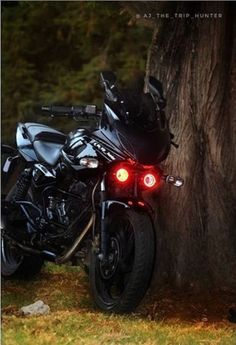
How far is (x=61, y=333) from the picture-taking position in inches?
103

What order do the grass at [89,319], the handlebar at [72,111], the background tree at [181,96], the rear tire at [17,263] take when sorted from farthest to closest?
the rear tire at [17,263] < the background tree at [181,96] < the handlebar at [72,111] < the grass at [89,319]

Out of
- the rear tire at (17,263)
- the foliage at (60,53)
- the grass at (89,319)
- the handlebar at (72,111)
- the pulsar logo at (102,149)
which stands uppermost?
the foliage at (60,53)

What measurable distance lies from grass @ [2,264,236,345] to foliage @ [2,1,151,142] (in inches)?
26.7

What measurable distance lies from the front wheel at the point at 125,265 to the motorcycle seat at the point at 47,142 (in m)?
0.47

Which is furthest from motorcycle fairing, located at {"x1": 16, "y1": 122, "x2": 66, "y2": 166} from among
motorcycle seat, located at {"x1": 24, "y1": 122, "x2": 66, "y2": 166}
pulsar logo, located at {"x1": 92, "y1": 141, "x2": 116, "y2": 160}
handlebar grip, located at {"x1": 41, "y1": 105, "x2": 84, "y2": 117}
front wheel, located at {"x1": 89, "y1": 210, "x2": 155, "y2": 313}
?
front wheel, located at {"x1": 89, "y1": 210, "x2": 155, "y2": 313}

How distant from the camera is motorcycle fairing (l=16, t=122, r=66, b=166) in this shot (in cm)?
311

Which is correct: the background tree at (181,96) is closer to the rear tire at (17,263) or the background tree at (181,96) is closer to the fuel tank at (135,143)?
the fuel tank at (135,143)

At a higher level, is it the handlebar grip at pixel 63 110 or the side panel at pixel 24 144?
the handlebar grip at pixel 63 110

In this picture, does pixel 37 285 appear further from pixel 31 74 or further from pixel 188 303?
pixel 31 74

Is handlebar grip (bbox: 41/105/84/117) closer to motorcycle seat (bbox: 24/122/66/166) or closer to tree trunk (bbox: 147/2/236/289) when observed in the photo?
motorcycle seat (bbox: 24/122/66/166)

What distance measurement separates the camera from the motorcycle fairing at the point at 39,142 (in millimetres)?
3111

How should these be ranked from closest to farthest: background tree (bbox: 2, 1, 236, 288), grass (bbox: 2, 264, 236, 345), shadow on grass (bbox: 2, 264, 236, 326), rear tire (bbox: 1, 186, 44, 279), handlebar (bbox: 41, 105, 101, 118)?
grass (bbox: 2, 264, 236, 345) < handlebar (bbox: 41, 105, 101, 118) < shadow on grass (bbox: 2, 264, 236, 326) < background tree (bbox: 2, 1, 236, 288) < rear tire (bbox: 1, 186, 44, 279)

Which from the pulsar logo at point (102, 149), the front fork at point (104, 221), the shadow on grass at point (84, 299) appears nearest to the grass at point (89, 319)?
the shadow on grass at point (84, 299)

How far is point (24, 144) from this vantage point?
328 cm
